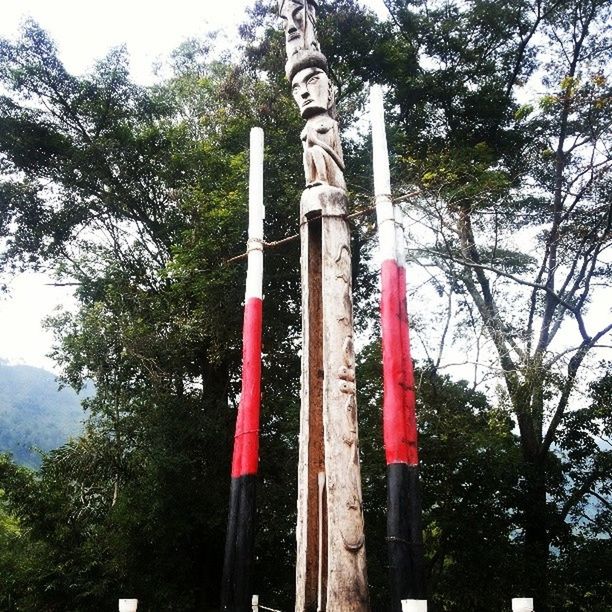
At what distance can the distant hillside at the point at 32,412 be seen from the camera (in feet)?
203

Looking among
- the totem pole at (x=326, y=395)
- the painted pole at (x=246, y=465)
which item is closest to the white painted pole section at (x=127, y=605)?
the painted pole at (x=246, y=465)

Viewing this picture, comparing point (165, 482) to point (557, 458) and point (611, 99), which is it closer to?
point (557, 458)

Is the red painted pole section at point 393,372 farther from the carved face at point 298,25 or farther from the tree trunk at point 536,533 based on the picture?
the tree trunk at point 536,533

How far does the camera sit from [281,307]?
1114 centimetres

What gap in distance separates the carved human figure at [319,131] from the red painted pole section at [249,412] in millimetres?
1480

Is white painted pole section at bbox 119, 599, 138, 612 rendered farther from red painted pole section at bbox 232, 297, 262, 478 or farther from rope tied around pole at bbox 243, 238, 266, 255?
rope tied around pole at bbox 243, 238, 266, 255

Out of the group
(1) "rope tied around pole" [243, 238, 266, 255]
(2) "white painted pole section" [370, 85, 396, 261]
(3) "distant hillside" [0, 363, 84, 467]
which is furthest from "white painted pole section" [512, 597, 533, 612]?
(3) "distant hillside" [0, 363, 84, 467]

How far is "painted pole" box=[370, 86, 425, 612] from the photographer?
344 centimetres

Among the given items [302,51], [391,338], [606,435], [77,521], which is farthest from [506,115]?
[77,521]

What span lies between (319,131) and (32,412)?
305 feet

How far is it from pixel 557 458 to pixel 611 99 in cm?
596

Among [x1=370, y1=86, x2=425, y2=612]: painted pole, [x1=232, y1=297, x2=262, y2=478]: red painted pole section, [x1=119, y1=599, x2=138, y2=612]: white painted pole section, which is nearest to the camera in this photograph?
[x1=119, y1=599, x2=138, y2=612]: white painted pole section

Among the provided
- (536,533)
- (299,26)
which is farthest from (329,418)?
(536,533)

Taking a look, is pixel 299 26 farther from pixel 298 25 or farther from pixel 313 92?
pixel 313 92
